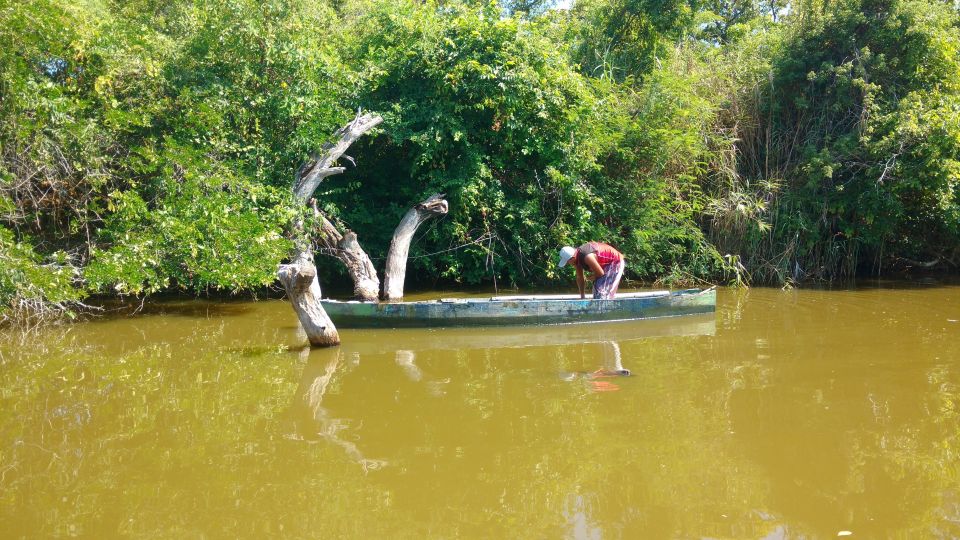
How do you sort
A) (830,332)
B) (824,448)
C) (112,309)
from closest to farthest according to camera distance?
(824,448) < (830,332) < (112,309)

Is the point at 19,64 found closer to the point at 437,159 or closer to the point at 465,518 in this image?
the point at 437,159

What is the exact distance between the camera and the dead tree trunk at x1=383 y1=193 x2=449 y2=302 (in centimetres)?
1221

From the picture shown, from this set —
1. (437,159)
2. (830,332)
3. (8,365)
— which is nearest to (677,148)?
(437,159)

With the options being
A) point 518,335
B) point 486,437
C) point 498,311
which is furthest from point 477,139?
point 486,437

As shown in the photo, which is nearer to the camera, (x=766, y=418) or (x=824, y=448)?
(x=824, y=448)

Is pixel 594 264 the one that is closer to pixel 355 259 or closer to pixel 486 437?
pixel 355 259

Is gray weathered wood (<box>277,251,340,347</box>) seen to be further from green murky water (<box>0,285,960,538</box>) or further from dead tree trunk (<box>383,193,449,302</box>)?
dead tree trunk (<box>383,193,449,302</box>)

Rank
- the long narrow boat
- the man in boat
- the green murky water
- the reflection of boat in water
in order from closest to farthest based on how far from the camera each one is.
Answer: the green murky water, the reflection of boat in water, the long narrow boat, the man in boat

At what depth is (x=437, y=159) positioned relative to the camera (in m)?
13.1

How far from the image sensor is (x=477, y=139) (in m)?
13.3

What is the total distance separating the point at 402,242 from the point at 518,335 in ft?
11.3

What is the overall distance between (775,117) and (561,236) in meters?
5.09

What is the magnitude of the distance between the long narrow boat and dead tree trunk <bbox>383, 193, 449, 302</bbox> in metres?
2.36

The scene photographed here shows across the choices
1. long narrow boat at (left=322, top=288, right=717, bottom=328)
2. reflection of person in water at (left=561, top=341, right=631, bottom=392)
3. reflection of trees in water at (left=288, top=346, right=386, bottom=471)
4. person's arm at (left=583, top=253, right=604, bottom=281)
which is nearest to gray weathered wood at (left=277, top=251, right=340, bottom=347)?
reflection of trees in water at (left=288, top=346, right=386, bottom=471)
